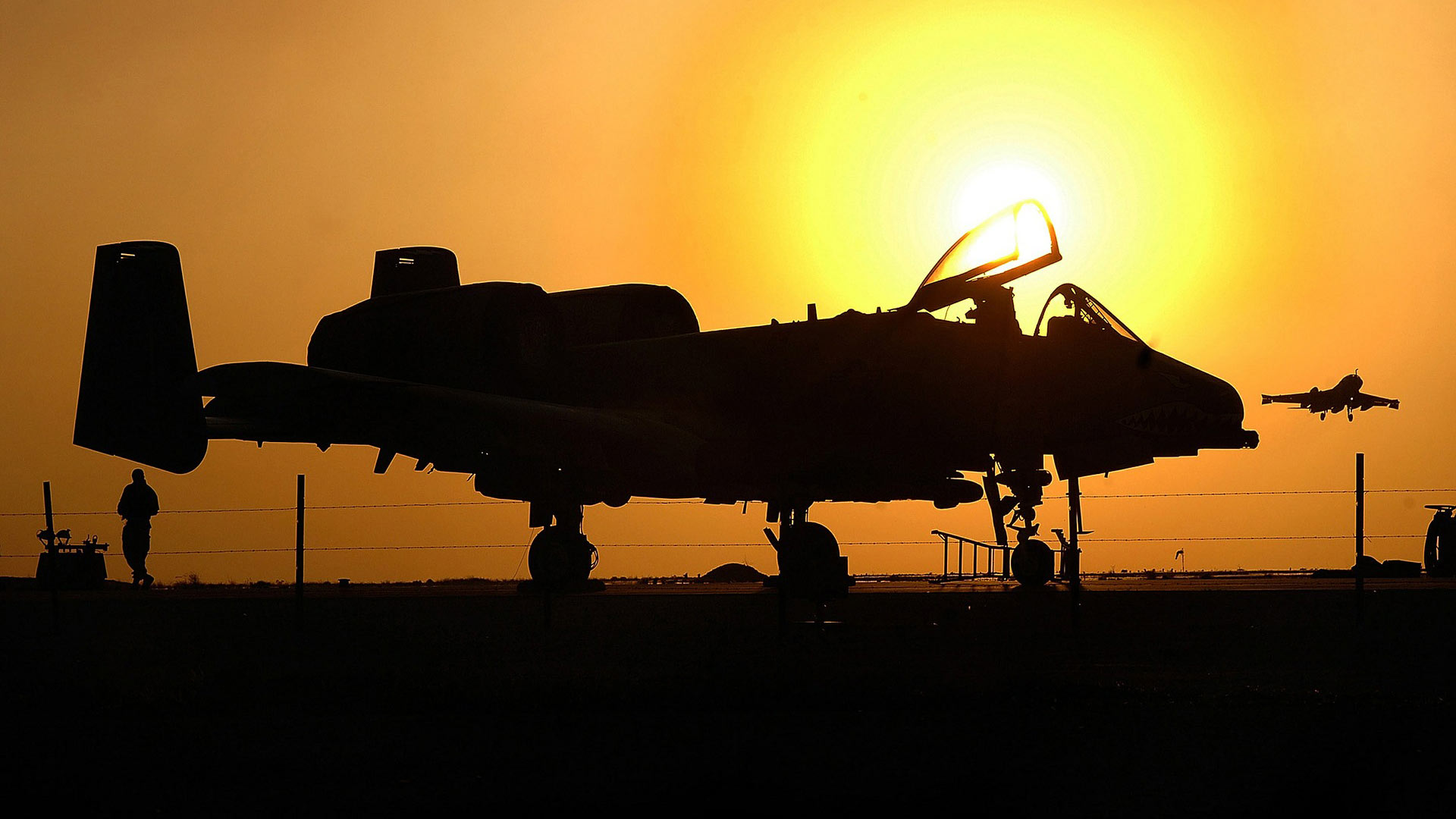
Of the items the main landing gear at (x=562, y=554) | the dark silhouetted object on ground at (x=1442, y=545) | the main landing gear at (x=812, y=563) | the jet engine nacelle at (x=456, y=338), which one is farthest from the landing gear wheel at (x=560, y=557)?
the dark silhouetted object on ground at (x=1442, y=545)

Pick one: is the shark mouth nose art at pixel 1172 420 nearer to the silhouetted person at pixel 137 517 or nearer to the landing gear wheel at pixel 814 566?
the landing gear wheel at pixel 814 566

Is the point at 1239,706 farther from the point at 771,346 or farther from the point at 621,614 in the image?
the point at 771,346

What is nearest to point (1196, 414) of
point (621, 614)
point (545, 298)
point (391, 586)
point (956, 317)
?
point (956, 317)

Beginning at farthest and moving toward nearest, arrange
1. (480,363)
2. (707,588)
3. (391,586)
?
1. (391,586)
2. (707,588)
3. (480,363)

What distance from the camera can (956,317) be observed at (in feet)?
66.2

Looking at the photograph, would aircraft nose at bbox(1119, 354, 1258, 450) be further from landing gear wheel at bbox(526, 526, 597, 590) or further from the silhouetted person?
the silhouetted person

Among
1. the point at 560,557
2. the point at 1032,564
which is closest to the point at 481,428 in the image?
the point at 560,557

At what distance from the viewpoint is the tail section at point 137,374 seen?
17391 mm

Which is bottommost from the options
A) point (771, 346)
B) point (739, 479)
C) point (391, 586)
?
point (391, 586)

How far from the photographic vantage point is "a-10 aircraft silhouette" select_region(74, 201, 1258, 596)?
691 inches

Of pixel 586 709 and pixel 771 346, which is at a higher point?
pixel 771 346

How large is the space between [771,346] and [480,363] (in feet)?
19.6

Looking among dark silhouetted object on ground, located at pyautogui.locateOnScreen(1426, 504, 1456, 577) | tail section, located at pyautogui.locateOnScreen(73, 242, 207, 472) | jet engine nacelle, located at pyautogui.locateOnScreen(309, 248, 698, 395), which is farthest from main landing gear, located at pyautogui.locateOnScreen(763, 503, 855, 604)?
dark silhouetted object on ground, located at pyautogui.locateOnScreen(1426, 504, 1456, 577)

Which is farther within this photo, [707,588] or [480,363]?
[707,588]
